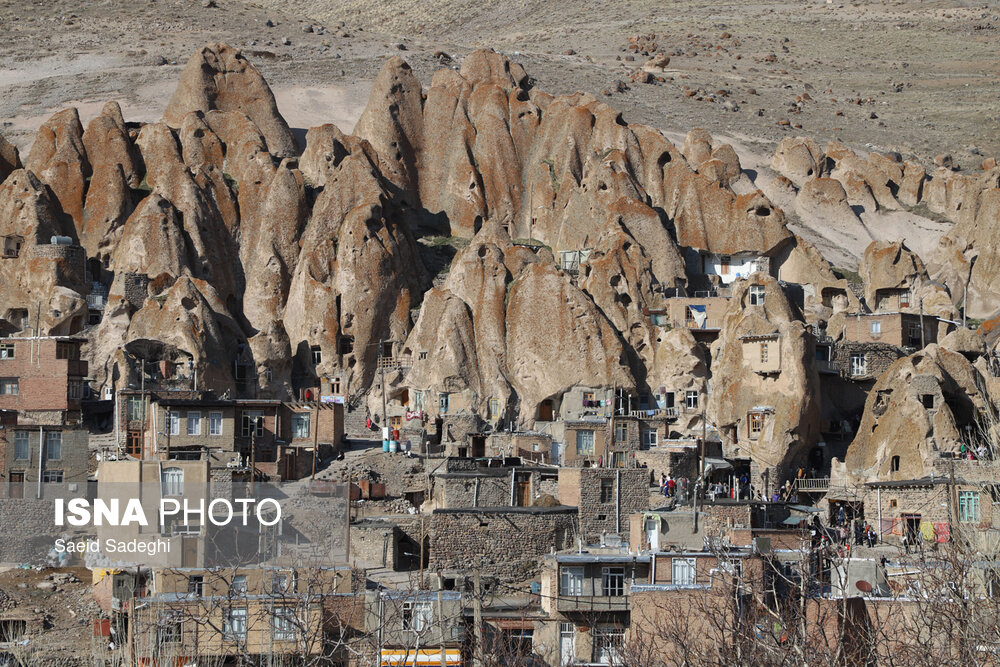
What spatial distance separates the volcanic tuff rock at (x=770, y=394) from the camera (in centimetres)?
7656

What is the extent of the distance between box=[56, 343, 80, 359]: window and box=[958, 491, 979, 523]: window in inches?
1522

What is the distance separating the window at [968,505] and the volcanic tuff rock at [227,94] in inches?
2389

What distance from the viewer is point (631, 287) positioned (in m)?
91.1

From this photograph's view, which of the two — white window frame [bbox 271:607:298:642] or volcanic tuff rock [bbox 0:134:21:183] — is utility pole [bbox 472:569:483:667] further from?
volcanic tuff rock [bbox 0:134:21:183]

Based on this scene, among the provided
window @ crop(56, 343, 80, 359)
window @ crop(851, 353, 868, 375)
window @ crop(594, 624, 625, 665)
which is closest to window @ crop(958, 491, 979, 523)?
window @ crop(594, 624, 625, 665)

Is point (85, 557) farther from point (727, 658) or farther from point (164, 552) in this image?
point (727, 658)

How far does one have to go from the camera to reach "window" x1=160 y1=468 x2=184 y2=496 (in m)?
62.4

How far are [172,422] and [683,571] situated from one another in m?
30.0

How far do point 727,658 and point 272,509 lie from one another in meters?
30.6

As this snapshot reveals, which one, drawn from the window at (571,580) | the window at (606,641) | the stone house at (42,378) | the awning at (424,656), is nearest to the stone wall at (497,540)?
the window at (571,580)

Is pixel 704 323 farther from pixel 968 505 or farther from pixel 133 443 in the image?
pixel 133 443

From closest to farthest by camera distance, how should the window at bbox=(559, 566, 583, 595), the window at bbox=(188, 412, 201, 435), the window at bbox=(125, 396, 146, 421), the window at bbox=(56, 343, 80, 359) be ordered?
the window at bbox=(559, 566, 583, 595) → the window at bbox=(188, 412, 201, 435) → the window at bbox=(125, 396, 146, 421) → the window at bbox=(56, 343, 80, 359)

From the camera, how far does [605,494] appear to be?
62.9 m

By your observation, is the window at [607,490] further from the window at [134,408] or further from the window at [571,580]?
the window at [134,408]
